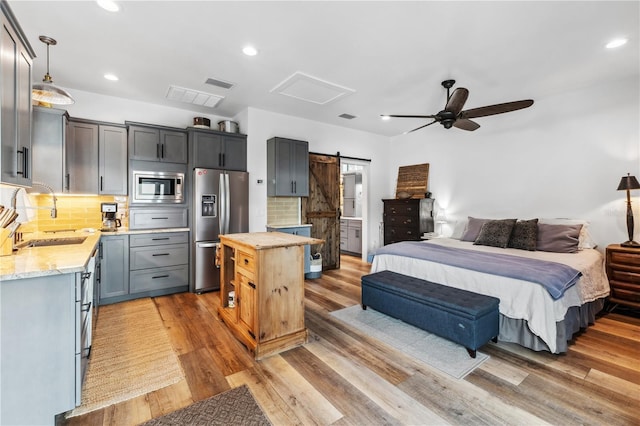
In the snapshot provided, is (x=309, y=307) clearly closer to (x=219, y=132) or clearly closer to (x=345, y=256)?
(x=219, y=132)

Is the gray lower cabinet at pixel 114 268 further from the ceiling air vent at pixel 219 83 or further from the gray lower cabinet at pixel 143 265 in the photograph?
the ceiling air vent at pixel 219 83

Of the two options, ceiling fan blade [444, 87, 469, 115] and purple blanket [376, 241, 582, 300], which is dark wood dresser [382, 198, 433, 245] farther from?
ceiling fan blade [444, 87, 469, 115]

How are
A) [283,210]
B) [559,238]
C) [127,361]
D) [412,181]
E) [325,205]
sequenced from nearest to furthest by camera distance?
1. [127,361]
2. [559,238]
3. [283,210]
4. [325,205]
5. [412,181]

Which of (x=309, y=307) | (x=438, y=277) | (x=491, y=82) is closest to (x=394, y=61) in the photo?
(x=491, y=82)

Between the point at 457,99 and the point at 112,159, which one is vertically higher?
the point at 457,99

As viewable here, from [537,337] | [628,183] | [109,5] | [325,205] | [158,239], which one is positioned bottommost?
[537,337]

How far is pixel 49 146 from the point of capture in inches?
134

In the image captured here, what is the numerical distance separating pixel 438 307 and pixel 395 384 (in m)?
0.88

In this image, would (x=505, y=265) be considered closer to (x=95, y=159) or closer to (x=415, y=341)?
(x=415, y=341)

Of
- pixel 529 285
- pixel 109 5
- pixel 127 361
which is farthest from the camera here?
pixel 529 285

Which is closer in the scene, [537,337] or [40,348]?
[40,348]

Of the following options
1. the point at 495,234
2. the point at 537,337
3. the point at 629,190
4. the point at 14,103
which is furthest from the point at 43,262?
the point at 629,190

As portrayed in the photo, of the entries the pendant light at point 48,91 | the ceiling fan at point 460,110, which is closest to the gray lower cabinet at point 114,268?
the pendant light at point 48,91

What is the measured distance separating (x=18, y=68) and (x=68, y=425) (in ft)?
7.50
